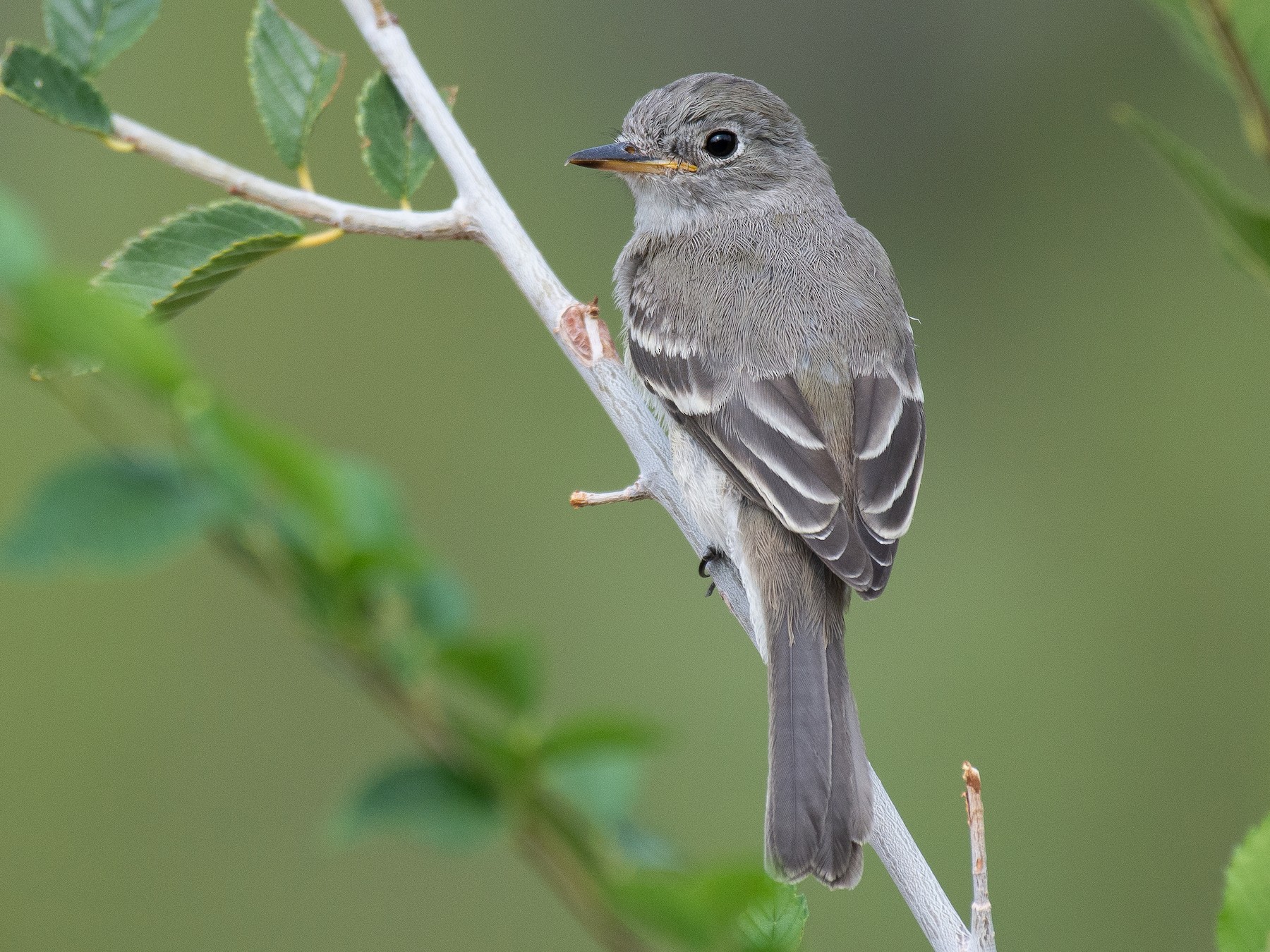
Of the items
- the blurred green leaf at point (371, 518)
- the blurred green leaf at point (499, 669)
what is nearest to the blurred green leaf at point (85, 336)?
the blurred green leaf at point (371, 518)

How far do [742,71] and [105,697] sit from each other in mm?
4336

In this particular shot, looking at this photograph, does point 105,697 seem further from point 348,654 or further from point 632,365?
point 348,654

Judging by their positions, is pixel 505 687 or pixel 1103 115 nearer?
pixel 505 687

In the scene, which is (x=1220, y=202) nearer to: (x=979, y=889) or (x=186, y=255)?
(x=979, y=889)

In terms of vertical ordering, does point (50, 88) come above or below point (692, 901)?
above

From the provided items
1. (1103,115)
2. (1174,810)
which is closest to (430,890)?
(1174,810)

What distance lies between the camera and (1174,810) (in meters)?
5.59

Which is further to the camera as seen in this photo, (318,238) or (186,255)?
(318,238)

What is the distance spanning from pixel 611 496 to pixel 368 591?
1417 mm

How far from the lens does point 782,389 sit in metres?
2.66

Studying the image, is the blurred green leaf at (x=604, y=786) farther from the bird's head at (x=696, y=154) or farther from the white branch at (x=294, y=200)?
the bird's head at (x=696, y=154)

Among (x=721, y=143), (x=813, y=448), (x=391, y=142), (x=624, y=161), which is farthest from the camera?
(x=721, y=143)

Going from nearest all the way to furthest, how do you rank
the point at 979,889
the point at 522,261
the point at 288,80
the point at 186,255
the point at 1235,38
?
the point at 1235,38
the point at 979,889
the point at 186,255
the point at 288,80
the point at 522,261

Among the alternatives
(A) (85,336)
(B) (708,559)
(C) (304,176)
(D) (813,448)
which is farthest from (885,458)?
(A) (85,336)
